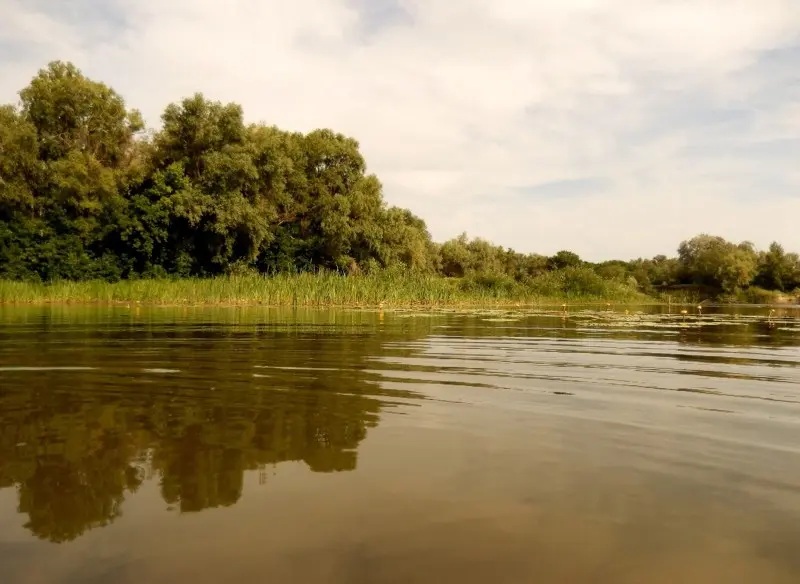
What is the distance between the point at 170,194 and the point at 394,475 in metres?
36.2

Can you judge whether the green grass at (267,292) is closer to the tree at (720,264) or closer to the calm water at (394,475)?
the calm water at (394,475)

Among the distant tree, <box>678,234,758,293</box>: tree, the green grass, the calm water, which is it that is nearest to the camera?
the calm water

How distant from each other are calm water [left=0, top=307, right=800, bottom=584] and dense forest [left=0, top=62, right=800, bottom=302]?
1199 inches

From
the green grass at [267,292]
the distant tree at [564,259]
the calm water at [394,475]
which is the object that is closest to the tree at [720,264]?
the distant tree at [564,259]

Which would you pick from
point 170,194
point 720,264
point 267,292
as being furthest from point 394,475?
point 720,264

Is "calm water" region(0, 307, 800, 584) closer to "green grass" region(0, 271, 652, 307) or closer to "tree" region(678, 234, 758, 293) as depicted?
"green grass" region(0, 271, 652, 307)

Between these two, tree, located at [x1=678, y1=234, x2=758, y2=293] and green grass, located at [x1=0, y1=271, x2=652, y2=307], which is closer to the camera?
green grass, located at [x1=0, y1=271, x2=652, y2=307]

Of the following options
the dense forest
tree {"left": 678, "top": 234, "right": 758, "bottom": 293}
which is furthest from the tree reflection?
tree {"left": 678, "top": 234, "right": 758, "bottom": 293}

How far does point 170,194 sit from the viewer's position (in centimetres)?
3644

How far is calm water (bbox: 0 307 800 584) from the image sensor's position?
8.51ft

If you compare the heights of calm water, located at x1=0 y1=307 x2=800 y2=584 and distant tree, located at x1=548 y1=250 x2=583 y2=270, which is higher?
distant tree, located at x1=548 y1=250 x2=583 y2=270

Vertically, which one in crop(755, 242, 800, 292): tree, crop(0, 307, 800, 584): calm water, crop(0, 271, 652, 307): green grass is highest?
crop(755, 242, 800, 292): tree

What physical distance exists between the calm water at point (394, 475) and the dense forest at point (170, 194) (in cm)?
3046

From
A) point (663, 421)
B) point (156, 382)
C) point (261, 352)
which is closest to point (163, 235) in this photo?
point (261, 352)
